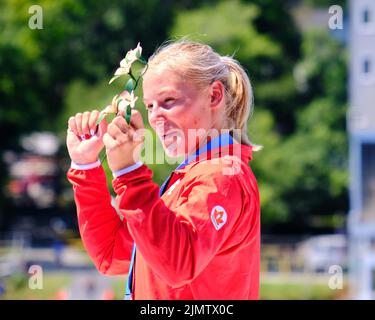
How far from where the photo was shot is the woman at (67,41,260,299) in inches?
55.1

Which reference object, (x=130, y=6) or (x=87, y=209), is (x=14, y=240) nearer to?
(x=130, y=6)

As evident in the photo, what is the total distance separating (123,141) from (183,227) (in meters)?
0.14

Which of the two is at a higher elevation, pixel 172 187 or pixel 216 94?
pixel 216 94

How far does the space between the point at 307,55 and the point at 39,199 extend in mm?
6385

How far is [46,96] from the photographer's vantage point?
22.6m

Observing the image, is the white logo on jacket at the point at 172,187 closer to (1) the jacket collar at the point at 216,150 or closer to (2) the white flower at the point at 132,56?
(1) the jacket collar at the point at 216,150

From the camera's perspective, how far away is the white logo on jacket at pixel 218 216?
1442mm

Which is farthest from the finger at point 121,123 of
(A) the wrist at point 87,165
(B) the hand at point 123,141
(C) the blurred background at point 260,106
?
(C) the blurred background at point 260,106

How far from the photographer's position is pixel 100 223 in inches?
64.9
